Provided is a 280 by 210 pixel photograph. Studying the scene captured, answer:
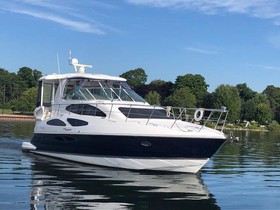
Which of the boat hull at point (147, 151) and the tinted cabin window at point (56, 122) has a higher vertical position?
the tinted cabin window at point (56, 122)

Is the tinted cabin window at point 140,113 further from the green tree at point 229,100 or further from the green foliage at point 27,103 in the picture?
the green foliage at point 27,103

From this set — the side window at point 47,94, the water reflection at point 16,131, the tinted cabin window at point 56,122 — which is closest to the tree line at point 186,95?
the water reflection at point 16,131

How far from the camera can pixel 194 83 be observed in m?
125

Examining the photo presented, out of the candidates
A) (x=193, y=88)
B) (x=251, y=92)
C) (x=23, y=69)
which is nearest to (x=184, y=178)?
(x=193, y=88)

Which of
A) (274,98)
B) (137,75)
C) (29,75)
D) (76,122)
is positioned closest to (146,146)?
(76,122)

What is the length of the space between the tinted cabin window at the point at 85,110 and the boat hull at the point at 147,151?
114 cm

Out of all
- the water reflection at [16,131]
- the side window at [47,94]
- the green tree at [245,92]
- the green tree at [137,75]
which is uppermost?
the green tree at [137,75]

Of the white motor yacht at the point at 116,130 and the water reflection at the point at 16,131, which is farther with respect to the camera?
the water reflection at the point at 16,131

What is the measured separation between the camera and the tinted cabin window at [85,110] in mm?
18922

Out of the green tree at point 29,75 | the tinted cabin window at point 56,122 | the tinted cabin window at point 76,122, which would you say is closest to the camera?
the tinted cabin window at point 76,122

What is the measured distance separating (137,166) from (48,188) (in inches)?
196

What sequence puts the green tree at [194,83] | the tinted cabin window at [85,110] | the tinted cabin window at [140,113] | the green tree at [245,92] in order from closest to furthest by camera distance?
the tinted cabin window at [140,113]
the tinted cabin window at [85,110]
the green tree at [194,83]
the green tree at [245,92]

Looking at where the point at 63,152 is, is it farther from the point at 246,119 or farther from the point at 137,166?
the point at 246,119

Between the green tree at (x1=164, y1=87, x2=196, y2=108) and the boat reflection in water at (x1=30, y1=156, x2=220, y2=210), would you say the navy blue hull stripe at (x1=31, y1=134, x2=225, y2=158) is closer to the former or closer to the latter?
the boat reflection in water at (x1=30, y1=156, x2=220, y2=210)
